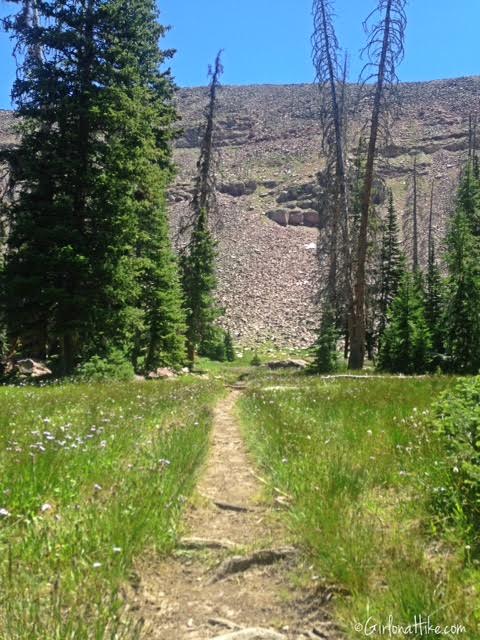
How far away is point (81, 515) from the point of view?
3.71 m

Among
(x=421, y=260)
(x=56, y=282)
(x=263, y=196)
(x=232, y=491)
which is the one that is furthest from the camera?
(x=263, y=196)

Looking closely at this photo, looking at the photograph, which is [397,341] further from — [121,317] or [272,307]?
[272,307]

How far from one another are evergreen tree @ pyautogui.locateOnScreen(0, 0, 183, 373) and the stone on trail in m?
15.0

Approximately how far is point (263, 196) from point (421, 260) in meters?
38.3

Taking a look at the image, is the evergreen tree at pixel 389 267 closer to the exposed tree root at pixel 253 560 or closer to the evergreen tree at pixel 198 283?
the evergreen tree at pixel 198 283

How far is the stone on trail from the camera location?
2574 millimetres

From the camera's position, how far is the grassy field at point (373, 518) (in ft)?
8.57

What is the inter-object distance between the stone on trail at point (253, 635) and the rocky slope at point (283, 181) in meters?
20.3

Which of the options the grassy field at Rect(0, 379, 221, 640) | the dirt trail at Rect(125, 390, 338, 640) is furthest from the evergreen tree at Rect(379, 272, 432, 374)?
the dirt trail at Rect(125, 390, 338, 640)

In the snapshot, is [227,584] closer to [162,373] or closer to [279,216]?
[162,373]

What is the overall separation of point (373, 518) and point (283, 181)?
105 m

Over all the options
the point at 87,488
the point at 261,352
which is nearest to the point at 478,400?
the point at 87,488

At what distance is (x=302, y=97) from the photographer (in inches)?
6186

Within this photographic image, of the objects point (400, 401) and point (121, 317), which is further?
point (121, 317)
